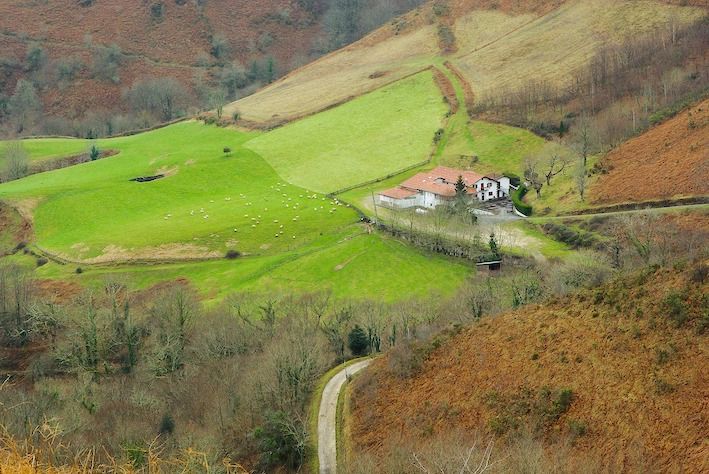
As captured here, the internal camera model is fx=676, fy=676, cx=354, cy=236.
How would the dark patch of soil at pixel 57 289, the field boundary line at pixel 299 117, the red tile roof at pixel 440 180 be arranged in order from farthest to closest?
the field boundary line at pixel 299 117 → the red tile roof at pixel 440 180 → the dark patch of soil at pixel 57 289

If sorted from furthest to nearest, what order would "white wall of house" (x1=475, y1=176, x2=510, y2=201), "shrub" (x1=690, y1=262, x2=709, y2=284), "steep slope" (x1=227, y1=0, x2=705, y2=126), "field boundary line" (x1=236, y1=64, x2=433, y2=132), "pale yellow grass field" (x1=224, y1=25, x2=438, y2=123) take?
1. "pale yellow grass field" (x1=224, y1=25, x2=438, y2=123)
2. "field boundary line" (x1=236, y1=64, x2=433, y2=132)
3. "steep slope" (x1=227, y1=0, x2=705, y2=126)
4. "white wall of house" (x1=475, y1=176, x2=510, y2=201)
5. "shrub" (x1=690, y1=262, x2=709, y2=284)

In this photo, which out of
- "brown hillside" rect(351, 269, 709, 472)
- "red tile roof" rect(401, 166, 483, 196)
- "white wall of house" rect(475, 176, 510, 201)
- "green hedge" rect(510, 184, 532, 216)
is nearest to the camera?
"brown hillside" rect(351, 269, 709, 472)

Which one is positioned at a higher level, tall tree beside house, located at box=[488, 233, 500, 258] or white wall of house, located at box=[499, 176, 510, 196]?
white wall of house, located at box=[499, 176, 510, 196]

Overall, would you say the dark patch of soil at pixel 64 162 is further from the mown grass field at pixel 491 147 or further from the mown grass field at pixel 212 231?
the mown grass field at pixel 491 147

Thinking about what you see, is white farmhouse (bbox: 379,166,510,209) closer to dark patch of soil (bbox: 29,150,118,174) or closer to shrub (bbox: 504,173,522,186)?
shrub (bbox: 504,173,522,186)

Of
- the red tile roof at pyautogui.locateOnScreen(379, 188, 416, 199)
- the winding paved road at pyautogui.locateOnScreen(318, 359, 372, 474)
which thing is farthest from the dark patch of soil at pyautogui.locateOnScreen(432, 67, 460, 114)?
the winding paved road at pyautogui.locateOnScreen(318, 359, 372, 474)

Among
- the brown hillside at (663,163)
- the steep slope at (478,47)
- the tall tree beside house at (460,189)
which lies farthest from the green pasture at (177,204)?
the brown hillside at (663,163)

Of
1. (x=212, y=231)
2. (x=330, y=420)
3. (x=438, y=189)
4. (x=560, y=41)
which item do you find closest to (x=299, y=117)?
(x=438, y=189)

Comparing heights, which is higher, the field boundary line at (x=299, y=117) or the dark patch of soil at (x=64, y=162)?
the field boundary line at (x=299, y=117)
